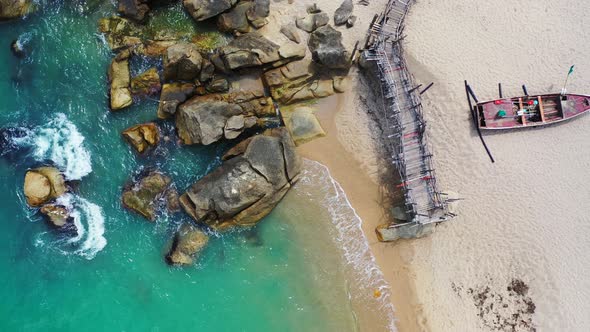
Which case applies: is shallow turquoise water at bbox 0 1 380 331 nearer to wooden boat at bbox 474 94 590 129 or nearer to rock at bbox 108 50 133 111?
rock at bbox 108 50 133 111

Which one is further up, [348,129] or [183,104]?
[183,104]

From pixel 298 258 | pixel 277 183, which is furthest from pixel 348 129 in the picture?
pixel 298 258

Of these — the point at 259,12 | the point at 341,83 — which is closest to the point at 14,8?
the point at 259,12

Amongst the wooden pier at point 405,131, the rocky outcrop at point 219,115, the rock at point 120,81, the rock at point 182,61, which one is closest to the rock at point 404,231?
the wooden pier at point 405,131

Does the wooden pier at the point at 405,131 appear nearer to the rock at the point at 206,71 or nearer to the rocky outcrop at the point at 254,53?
the rocky outcrop at the point at 254,53

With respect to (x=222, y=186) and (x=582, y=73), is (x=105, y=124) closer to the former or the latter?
(x=222, y=186)

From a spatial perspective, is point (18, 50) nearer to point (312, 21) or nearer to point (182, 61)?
point (182, 61)

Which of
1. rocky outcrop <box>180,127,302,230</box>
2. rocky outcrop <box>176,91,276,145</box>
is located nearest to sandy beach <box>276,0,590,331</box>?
rocky outcrop <box>180,127,302,230</box>
